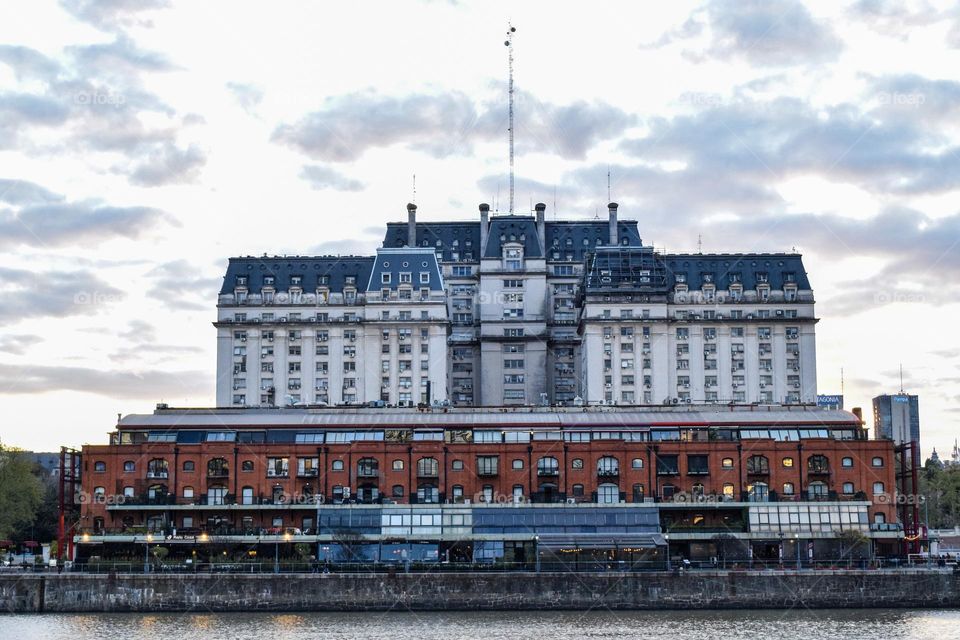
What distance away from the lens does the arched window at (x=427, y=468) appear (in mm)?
133375

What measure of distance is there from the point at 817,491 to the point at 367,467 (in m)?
43.6

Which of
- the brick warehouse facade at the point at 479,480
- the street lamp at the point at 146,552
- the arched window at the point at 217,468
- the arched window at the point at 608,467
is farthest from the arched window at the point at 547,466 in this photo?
the street lamp at the point at 146,552

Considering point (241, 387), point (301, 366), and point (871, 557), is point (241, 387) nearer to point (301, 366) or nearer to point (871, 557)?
point (301, 366)

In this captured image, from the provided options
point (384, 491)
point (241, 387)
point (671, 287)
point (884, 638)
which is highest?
point (671, 287)

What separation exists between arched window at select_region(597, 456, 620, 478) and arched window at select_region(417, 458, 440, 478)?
1576cm

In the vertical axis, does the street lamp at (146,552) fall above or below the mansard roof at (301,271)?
below

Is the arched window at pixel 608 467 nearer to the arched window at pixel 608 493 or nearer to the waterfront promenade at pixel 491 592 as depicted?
the arched window at pixel 608 493

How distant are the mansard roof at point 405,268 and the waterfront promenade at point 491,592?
84549mm

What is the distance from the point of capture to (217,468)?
13350 cm

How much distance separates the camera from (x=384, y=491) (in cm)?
13300

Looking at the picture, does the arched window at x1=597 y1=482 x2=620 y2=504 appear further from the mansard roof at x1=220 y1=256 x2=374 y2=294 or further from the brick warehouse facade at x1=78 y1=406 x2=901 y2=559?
the mansard roof at x1=220 y1=256 x2=374 y2=294

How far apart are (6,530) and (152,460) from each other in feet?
113

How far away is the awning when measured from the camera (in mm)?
119438

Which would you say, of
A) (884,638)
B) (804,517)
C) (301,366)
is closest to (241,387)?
(301,366)
